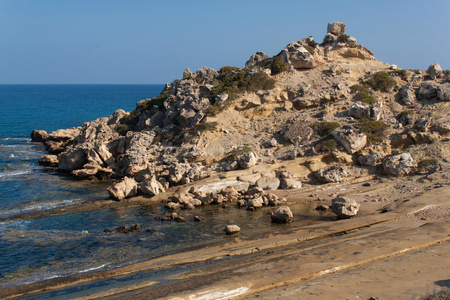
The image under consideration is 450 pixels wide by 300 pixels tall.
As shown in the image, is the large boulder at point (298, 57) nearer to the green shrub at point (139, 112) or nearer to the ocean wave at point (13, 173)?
Answer: the green shrub at point (139, 112)

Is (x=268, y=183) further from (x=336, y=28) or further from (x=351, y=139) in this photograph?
(x=336, y=28)

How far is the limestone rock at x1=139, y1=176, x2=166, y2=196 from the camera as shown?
1076 inches

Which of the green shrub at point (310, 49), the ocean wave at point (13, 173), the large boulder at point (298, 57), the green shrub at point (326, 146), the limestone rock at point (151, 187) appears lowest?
the ocean wave at point (13, 173)

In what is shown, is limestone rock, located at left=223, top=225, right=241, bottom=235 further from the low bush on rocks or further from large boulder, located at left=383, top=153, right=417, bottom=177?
the low bush on rocks

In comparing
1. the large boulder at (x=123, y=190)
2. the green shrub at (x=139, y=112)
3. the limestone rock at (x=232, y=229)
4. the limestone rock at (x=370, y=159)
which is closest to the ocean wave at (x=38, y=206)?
the large boulder at (x=123, y=190)

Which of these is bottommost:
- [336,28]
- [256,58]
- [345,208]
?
[345,208]

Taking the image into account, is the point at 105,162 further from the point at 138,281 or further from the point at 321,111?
the point at 138,281

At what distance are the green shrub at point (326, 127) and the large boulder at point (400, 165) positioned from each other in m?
5.55

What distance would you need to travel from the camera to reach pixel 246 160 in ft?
97.1

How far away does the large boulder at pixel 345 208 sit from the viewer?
73.6ft

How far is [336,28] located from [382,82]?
969cm

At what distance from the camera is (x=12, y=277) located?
1653 centimetres

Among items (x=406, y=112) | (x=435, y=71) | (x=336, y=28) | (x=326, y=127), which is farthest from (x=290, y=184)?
(x=336, y=28)

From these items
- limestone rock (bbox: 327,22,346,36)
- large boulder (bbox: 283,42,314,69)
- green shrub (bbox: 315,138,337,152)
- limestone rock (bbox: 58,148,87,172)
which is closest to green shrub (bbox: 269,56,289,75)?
large boulder (bbox: 283,42,314,69)
